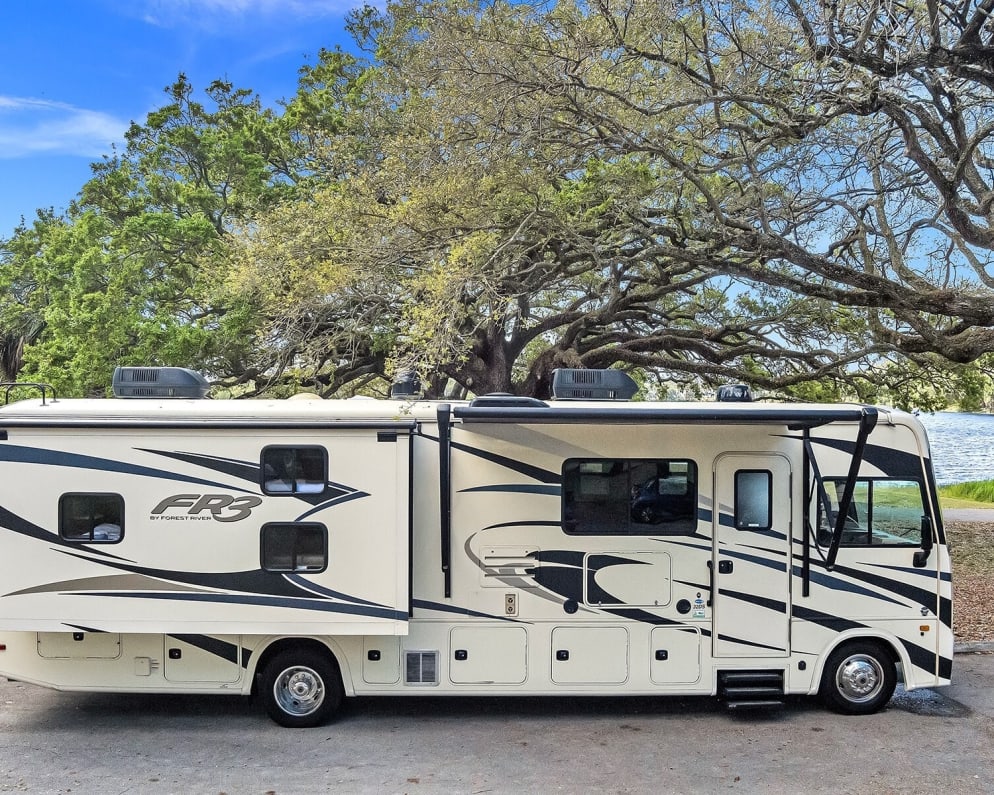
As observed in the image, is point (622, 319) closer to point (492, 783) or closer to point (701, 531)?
point (701, 531)

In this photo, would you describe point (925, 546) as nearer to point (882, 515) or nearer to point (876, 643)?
point (882, 515)

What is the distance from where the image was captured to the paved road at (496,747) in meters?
6.13

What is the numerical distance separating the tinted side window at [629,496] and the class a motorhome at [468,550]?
0.06ft

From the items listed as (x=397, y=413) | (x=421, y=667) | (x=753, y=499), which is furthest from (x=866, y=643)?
(x=397, y=413)

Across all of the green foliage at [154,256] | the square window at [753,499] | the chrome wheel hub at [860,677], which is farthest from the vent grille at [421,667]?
the green foliage at [154,256]

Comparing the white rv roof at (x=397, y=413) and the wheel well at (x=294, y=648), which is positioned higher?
the white rv roof at (x=397, y=413)

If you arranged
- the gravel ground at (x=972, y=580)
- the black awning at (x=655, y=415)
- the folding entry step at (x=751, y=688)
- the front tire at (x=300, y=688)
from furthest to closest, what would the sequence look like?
the gravel ground at (x=972, y=580) < the folding entry step at (x=751, y=688) < the front tire at (x=300, y=688) < the black awning at (x=655, y=415)

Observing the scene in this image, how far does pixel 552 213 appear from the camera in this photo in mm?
13641

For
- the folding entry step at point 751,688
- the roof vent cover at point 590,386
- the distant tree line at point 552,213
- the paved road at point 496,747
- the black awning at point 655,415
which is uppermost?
the distant tree line at point 552,213

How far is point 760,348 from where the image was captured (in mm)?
17469

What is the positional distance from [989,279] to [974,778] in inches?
359

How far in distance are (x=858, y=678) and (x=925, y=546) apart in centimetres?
130

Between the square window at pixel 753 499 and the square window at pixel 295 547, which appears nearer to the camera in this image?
the square window at pixel 295 547

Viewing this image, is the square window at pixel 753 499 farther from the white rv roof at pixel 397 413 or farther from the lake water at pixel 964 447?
the lake water at pixel 964 447
